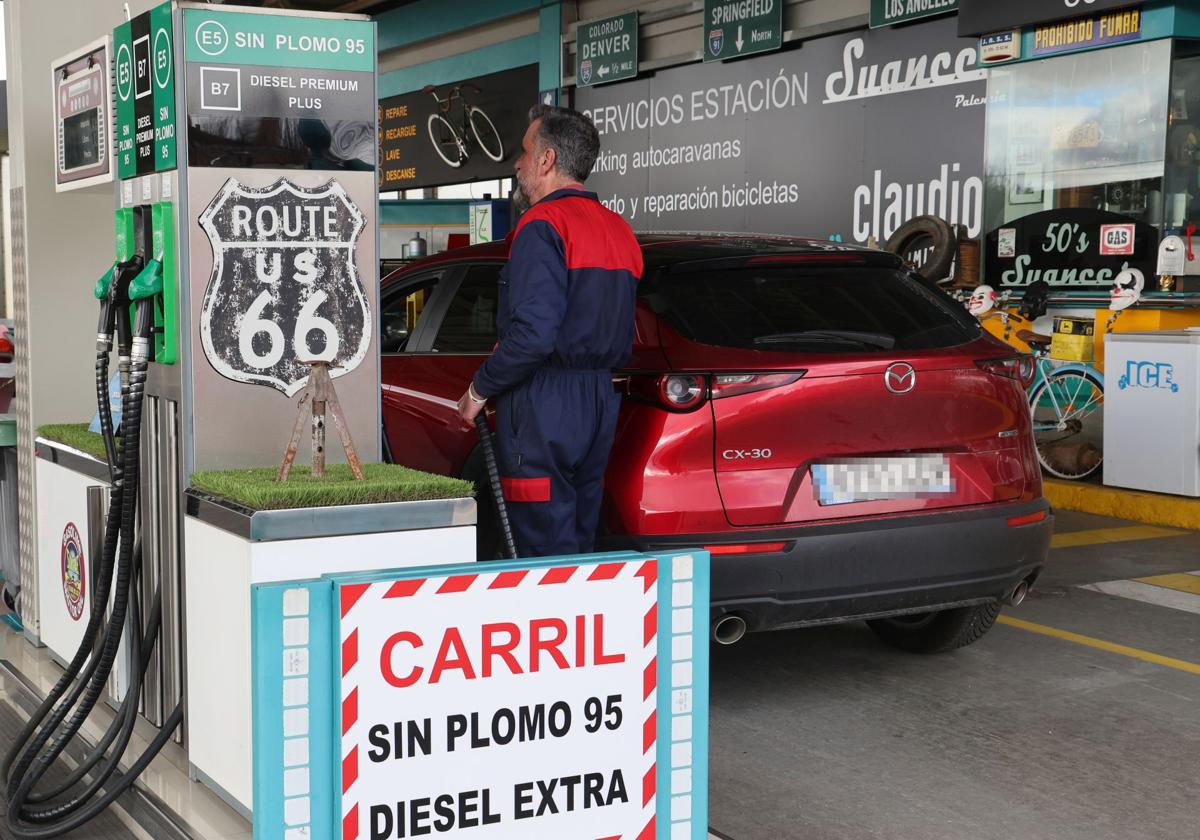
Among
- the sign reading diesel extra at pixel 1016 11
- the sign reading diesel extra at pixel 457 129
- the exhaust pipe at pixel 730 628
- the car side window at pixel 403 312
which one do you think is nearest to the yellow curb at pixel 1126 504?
the sign reading diesel extra at pixel 1016 11

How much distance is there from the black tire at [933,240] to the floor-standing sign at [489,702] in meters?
8.53

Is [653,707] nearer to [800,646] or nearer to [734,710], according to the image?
[734,710]

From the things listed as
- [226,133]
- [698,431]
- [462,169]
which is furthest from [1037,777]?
[462,169]

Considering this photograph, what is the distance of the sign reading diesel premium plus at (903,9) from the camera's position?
11617mm

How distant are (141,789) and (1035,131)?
29.0 ft

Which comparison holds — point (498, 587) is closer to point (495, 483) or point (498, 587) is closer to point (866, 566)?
point (495, 483)

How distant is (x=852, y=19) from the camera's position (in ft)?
41.9

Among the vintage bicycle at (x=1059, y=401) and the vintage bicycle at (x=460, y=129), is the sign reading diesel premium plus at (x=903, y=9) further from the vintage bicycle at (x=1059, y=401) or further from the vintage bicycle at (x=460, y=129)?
the vintage bicycle at (x=460, y=129)

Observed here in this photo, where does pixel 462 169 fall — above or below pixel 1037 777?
above

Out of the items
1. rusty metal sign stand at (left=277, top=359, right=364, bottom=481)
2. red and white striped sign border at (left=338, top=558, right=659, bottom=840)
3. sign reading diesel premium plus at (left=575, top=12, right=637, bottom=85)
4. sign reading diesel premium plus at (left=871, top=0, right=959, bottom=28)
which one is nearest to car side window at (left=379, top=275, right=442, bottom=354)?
rusty metal sign stand at (left=277, top=359, right=364, bottom=481)

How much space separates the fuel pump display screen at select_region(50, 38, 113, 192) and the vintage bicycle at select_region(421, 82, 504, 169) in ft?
48.1

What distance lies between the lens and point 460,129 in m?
19.9

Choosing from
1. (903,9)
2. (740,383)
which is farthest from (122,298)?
(903,9)

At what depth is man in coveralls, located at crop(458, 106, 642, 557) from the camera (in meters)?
4.07
